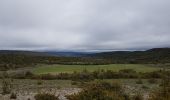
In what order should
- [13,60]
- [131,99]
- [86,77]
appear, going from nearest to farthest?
[131,99]
[86,77]
[13,60]

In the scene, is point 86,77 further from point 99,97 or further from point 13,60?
point 13,60

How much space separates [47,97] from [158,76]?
101 ft

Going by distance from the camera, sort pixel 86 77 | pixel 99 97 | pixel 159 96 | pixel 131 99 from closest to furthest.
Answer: pixel 159 96 < pixel 99 97 < pixel 131 99 < pixel 86 77

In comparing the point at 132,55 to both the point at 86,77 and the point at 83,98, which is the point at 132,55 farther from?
the point at 83,98

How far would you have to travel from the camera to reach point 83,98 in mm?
16062

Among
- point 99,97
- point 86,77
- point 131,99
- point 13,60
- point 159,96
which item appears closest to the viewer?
point 159,96

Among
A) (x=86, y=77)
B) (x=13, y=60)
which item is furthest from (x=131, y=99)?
(x=13, y=60)

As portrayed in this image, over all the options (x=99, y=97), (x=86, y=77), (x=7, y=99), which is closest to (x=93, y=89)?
(x=99, y=97)

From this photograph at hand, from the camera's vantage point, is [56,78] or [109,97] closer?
[109,97]

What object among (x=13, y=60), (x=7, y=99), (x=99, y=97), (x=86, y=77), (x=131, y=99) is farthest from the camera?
(x=13, y=60)

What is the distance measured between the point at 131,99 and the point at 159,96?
388 centimetres

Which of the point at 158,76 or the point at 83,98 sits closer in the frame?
the point at 83,98

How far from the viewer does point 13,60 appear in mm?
107688

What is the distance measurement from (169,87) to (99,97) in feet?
10.8
